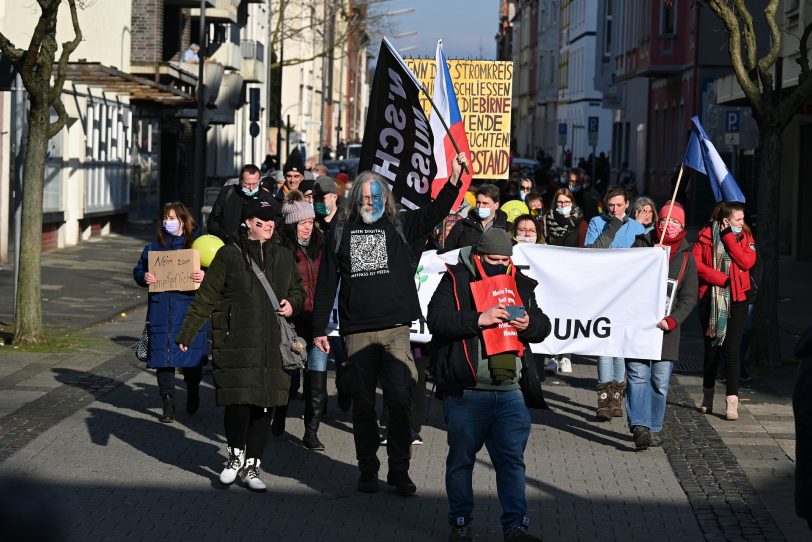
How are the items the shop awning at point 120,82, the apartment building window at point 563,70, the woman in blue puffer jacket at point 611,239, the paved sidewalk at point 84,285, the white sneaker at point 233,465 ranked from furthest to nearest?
1. the apartment building window at point 563,70
2. the shop awning at point 120,82
3. the paved sidewalk at point 84,285
4. the woman in blue puffer jacket at point 611,239
5. the white sneaker at point 233,465

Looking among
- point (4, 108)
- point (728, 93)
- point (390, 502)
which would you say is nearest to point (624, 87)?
point (728, 93)

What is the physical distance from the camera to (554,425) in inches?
407

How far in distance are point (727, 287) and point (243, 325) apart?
4537 millimetres

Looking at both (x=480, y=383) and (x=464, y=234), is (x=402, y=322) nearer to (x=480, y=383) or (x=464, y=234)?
(x=480, y=383)

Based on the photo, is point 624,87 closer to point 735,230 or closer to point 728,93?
point 728,93

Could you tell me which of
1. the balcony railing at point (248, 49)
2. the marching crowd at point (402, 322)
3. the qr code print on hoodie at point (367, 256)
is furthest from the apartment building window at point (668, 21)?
the qr code print on hoodie at point (367, 256)

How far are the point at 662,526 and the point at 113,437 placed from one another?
159 inches

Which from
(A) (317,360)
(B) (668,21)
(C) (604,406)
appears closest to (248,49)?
(B) (668,21)

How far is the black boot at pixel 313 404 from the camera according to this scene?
912cm

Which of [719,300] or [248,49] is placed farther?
[248,49]

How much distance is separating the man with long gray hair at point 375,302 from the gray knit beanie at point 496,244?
1.33 m

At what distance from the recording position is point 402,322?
7.65 m

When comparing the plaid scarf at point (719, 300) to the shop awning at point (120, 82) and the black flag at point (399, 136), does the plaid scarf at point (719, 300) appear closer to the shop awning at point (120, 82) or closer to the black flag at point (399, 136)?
the black flag at point (399, 136)

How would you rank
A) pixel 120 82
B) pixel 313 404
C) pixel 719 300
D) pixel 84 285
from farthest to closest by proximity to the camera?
pixel 120 82
pixel 84 285
pixel 719 300
pixel 313 404
